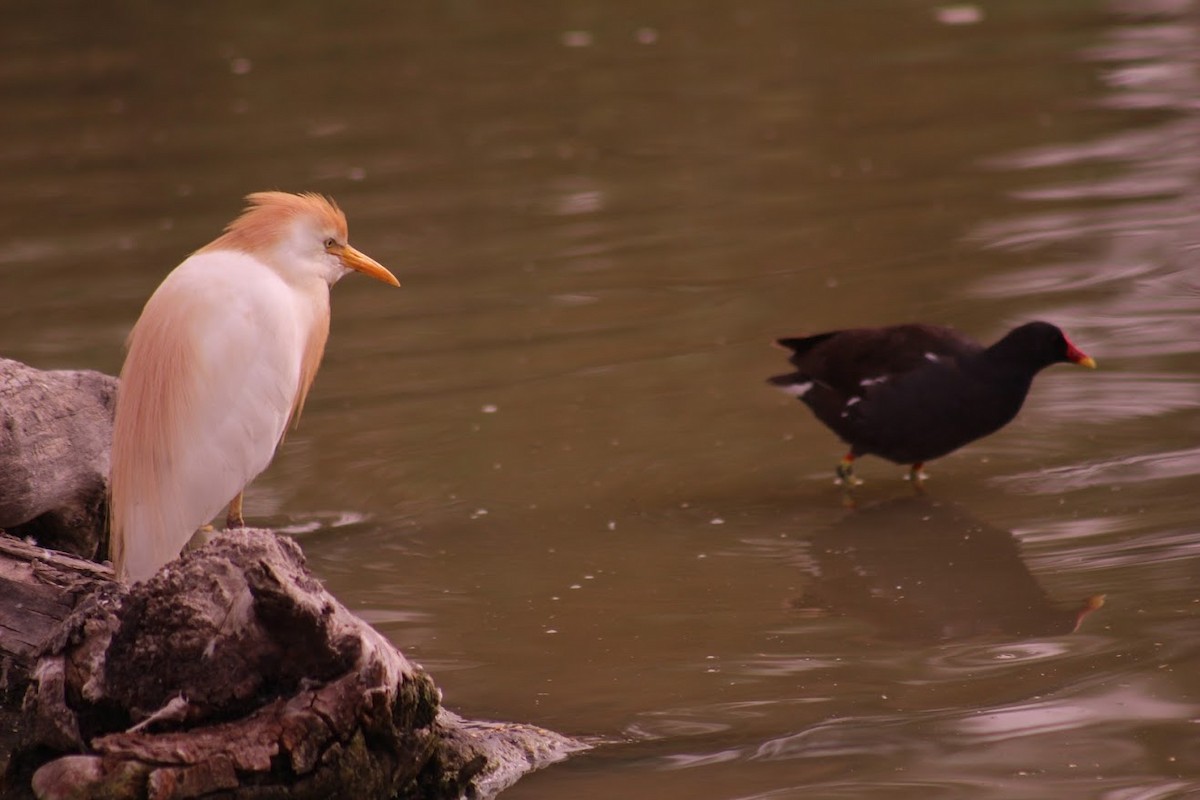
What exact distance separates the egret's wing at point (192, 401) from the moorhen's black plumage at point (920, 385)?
251 cm

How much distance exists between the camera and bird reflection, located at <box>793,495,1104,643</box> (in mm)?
5016

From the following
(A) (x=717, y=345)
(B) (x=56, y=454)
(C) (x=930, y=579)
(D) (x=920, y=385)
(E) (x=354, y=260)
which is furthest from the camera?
(A) (x=717, y=345)

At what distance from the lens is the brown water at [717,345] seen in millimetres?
4559

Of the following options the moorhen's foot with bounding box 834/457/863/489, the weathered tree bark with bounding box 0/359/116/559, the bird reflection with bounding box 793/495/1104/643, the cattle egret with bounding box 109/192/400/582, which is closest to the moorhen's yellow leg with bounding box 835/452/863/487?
the moorhen's foot with bounding box 834/457/863/489

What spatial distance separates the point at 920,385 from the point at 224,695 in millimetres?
3278

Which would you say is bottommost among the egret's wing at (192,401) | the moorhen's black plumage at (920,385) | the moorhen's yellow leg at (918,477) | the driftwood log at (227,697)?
the moorhen's yellow leg at (918,477)

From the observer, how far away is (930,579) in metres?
5.42

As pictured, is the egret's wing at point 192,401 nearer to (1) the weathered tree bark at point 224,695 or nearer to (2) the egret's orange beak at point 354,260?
(2) the egret's orange beak at point 354,260

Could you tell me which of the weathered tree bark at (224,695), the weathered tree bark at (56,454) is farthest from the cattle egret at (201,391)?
the weathered tree bark at (224,695)

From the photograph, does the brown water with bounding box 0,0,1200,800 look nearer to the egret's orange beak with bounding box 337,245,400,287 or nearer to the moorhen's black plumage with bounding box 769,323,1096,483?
the moorhen's black plumage with bounding box 769,323,1096,483

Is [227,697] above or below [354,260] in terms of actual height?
below

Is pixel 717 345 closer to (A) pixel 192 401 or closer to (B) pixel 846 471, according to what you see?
(B) pixel 846 471

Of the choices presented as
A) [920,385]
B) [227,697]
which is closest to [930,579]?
[920,385]

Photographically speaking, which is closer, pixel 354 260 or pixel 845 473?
pixel 354 260
